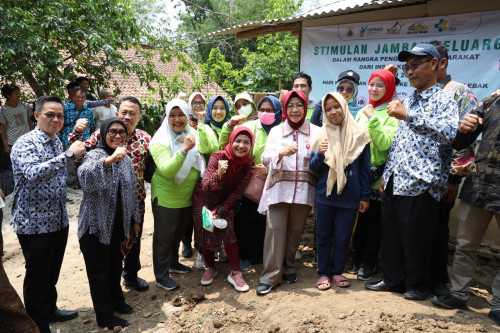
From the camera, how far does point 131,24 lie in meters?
7.10

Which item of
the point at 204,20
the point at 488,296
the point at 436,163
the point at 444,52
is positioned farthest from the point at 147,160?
the point at 204,20

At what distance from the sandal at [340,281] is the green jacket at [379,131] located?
3.04 feet

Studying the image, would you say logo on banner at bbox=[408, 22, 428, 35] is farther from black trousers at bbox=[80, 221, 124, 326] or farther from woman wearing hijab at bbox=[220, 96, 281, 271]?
black trousers at bbox=[80, 221, 124, 326]

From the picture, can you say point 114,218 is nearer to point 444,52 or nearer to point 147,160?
point 147,160

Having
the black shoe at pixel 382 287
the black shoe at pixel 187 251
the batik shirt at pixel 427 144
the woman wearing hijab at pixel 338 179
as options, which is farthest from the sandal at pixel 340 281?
the black shoe at pixel 187 251

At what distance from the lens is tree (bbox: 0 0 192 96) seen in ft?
18.2

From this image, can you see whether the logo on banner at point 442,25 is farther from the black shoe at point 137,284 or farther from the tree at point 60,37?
the tree at point 60,37

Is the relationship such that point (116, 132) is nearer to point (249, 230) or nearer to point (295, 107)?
point (295, 107)

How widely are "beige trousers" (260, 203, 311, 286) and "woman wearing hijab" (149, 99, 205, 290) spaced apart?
34.4 inches

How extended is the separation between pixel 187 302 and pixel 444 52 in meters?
3.29

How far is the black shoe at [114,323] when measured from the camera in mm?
3039

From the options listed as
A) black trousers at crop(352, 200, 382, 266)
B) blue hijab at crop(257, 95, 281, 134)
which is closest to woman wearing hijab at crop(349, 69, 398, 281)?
black trousers at crop(352, 200, 382, 266)

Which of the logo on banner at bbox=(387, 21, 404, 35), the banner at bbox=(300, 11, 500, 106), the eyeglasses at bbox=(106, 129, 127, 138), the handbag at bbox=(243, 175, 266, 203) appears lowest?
the handbag at bbox=(243, 175, 266, 203)

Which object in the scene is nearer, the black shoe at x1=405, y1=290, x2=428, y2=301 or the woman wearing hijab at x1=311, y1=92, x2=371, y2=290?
the black shoe at x1=405, y1=290, x2=428, y2=301
